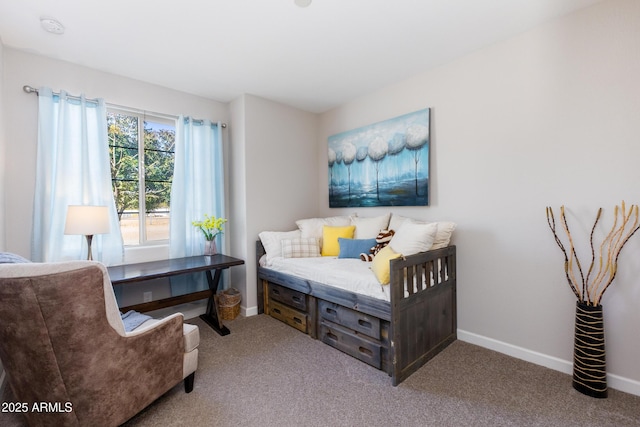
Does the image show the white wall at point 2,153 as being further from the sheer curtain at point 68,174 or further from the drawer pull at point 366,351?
the drawer pull at point 366,351

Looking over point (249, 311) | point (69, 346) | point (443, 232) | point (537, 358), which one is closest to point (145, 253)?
point (249, 311)

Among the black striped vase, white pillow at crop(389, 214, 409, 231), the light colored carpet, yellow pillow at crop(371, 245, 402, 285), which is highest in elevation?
white pillow at crop(389, 214, 409, 231)

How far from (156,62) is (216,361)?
2560 millimetres

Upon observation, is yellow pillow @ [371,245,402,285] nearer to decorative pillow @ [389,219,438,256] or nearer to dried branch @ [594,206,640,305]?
decorative pillow @ [389,219,438,256]

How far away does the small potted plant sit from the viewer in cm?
303

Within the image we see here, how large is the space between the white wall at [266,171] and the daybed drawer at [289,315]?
0.28 m

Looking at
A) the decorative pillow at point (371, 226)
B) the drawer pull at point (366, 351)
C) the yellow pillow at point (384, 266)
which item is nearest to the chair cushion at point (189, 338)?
the drawer pull at point (366, 351)

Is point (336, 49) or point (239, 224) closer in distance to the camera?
point (336, 49)

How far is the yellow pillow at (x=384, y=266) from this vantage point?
2039 mm

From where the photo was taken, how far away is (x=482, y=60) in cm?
239

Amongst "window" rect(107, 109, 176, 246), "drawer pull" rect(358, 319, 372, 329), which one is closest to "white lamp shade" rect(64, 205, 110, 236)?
"window" rect(107, 109, 176, 246)

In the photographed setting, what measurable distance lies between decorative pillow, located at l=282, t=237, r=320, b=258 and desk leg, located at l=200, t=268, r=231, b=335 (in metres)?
0.69

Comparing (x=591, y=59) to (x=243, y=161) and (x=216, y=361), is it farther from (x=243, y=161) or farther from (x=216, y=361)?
(x=216, y=361)

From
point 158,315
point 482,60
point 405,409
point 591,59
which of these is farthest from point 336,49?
point 158,315
